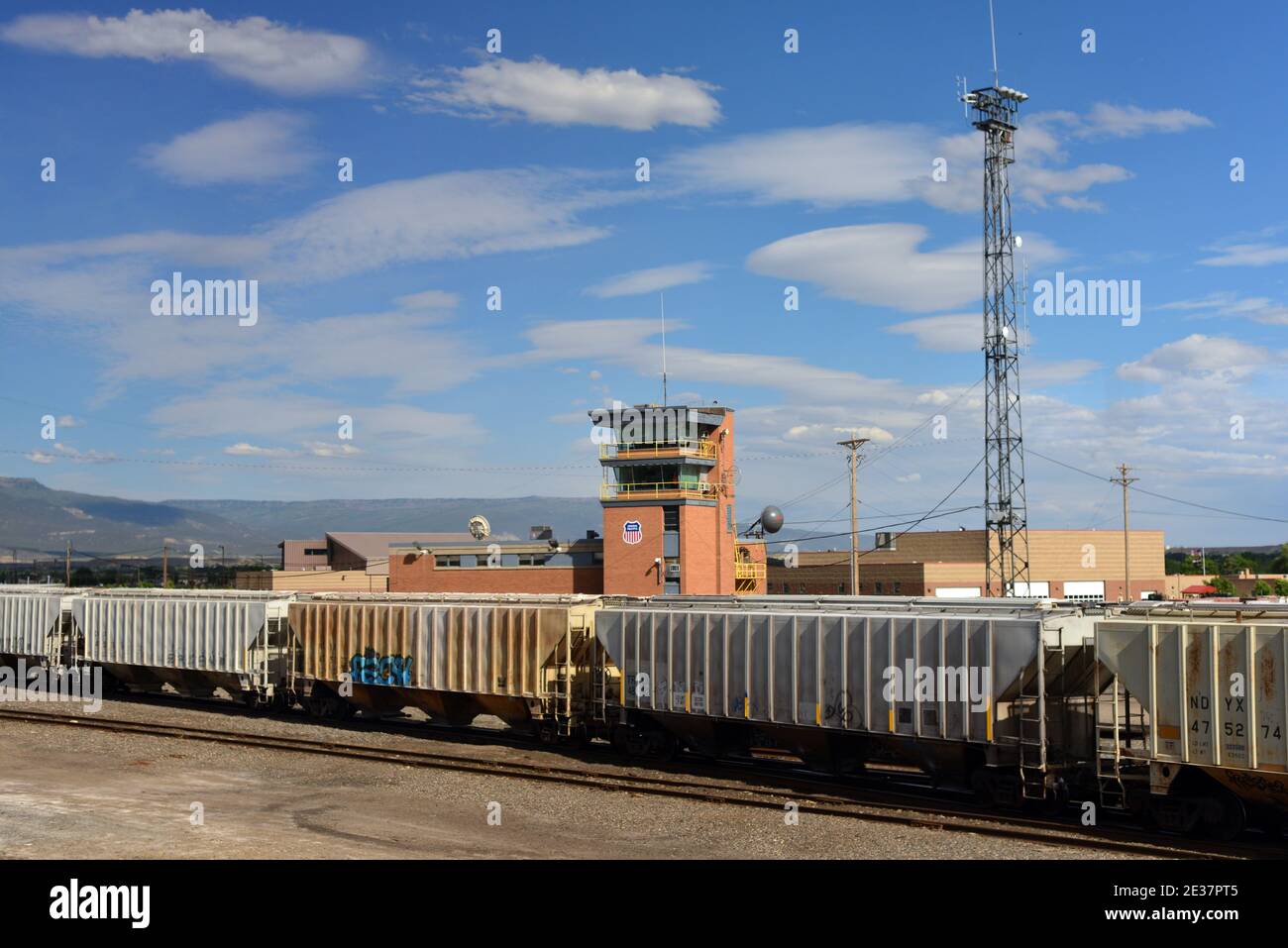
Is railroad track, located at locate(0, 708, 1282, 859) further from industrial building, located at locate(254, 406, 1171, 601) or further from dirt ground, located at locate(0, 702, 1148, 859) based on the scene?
industrial building, located at locate(254, 406, 1171, 601)

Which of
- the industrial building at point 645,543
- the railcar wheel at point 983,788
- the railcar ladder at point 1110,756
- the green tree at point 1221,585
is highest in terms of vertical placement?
the industrial building at point 645,543

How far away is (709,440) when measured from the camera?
184 ft

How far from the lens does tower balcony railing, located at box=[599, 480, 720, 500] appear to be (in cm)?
5466

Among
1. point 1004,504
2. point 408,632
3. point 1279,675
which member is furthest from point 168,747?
point 1004,504

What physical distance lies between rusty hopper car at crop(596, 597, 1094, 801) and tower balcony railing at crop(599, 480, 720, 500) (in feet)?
90.9

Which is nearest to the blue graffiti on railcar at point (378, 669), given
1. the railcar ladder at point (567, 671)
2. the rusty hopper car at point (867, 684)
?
the railcar ladder at point (567, 671)

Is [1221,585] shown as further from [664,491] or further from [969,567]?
[664,491]

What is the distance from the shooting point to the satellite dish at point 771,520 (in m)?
62.7

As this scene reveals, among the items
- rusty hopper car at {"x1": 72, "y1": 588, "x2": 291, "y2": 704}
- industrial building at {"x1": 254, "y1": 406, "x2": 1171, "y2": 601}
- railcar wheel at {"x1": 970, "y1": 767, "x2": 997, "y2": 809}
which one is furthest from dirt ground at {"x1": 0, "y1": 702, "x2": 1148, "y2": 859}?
industrial building at {"x1": 254, "y1": 406, "x2": 1171, "y2": 601}

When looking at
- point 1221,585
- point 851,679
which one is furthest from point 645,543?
point 1221,585

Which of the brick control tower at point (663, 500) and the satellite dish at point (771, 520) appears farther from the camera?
the satellite dish at point (771, 520)

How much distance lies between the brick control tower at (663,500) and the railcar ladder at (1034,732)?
3501 centimetres

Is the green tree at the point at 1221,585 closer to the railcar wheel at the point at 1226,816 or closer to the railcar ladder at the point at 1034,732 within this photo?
the railcar ladder at the point at 1034,732
